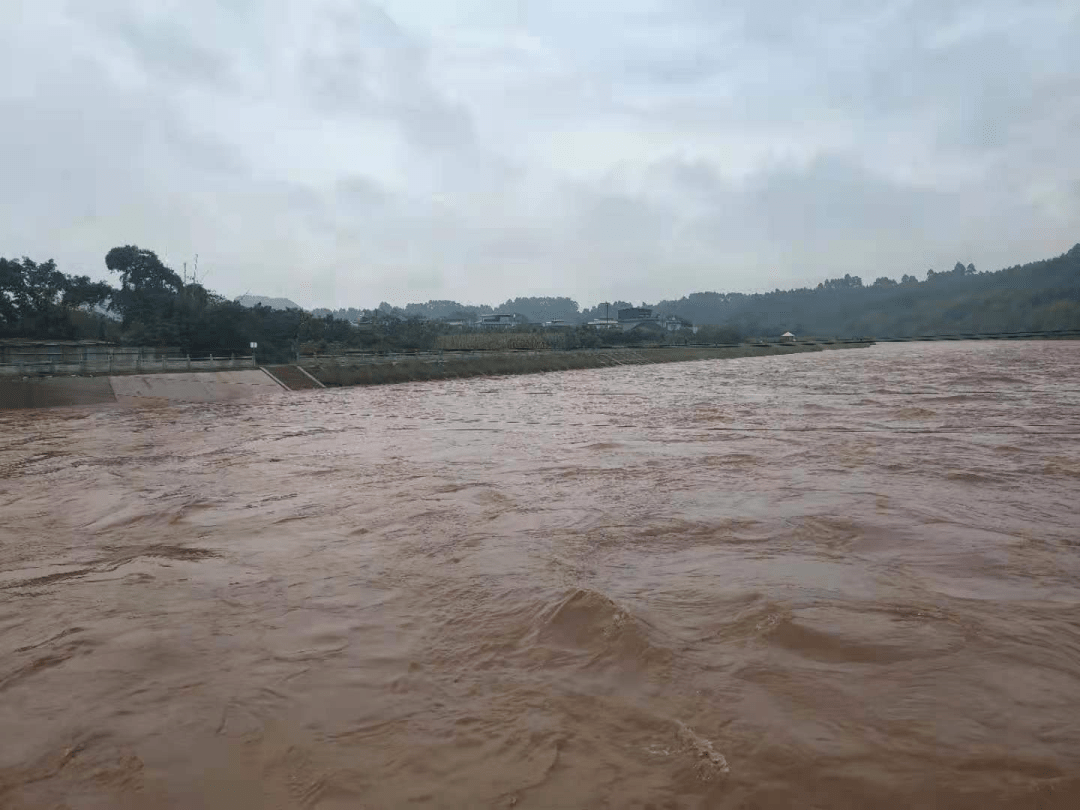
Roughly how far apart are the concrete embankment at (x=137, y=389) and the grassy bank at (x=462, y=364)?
170 inches

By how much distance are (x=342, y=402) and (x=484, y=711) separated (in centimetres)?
2681

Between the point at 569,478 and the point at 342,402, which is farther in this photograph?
the point at 342,402

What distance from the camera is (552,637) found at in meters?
5.47

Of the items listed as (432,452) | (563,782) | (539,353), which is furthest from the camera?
(539,353)

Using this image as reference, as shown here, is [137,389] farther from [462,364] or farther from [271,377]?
[462,364]

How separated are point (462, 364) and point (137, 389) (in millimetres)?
Result: 20934

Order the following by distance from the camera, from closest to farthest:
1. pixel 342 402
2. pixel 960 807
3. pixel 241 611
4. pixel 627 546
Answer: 1. pixel 960 807
2. pixel 241 611
3. pixel 627 546
4. pixel 342 402

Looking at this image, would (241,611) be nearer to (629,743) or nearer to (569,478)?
(629,743)

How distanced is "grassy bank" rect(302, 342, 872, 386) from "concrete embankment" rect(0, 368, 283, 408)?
4.31m

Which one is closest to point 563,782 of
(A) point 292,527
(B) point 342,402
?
(A) point 292,527

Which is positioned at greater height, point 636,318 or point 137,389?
point 636,318

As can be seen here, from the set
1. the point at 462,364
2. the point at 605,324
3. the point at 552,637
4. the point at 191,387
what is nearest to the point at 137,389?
the point at 191,387

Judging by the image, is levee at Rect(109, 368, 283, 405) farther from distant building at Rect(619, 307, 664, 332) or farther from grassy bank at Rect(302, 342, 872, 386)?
distant building at Rect(619, 307, 664, 332)

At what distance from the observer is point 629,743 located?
13.1ft
